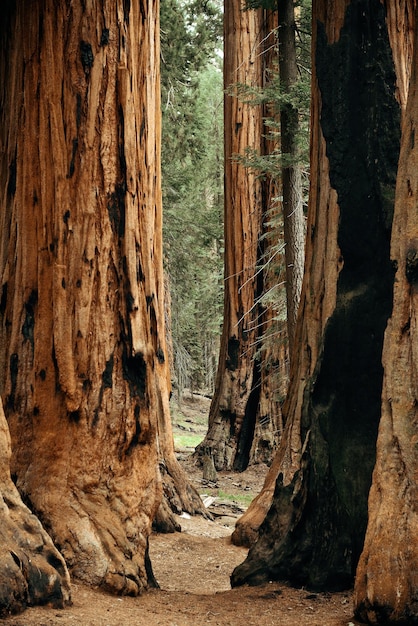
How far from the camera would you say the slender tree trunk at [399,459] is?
3.82 m

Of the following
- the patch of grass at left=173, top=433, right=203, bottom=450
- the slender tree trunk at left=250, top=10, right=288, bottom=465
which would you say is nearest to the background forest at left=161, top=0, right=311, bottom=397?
the slender tree trunk at left=250, top=10, right=288, bottom=465

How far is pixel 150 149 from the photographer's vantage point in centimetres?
663

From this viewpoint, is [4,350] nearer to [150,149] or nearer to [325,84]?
[150,149]

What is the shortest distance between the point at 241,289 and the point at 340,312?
8672 millimetres

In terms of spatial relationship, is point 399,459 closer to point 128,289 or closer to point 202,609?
point 202,609

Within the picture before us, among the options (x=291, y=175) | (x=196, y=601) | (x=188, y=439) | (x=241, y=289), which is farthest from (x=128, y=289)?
(x=188, y=439)

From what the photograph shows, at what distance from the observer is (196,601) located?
17.5ft

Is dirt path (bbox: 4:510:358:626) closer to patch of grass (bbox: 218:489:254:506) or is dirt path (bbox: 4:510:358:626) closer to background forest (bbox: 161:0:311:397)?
patch of grass (bbox: 218:489:254:506)

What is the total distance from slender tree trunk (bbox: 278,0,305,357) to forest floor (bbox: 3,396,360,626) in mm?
3352

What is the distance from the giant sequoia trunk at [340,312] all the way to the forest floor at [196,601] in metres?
A: 0.26

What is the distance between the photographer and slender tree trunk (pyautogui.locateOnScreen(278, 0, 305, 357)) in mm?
10141

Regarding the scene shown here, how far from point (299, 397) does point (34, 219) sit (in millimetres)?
2308

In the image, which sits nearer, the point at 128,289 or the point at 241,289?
the point at 128,289

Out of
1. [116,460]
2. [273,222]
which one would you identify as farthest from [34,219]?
[273,222]
